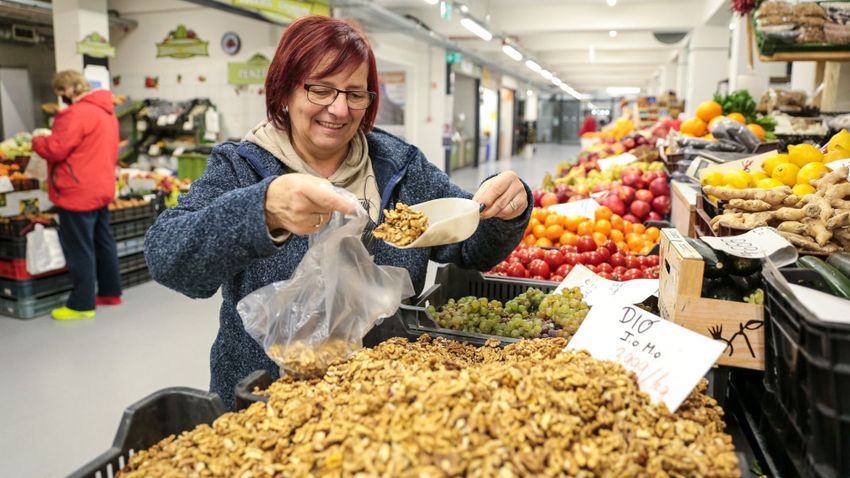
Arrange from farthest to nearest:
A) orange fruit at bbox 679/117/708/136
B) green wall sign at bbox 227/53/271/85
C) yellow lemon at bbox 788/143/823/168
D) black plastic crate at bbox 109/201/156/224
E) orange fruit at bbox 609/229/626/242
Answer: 1. green wall sign at bbox 227/53/271/85
2. black plastic crate at bbox 109/201/156/224
3. orange fruit at bbox 679/117/708/136
4. orange fruit at bbox 609/229/626/242
5. yellow lemon at bbox 788/143/823/168

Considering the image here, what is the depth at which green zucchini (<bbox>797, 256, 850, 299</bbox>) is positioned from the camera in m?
1.12

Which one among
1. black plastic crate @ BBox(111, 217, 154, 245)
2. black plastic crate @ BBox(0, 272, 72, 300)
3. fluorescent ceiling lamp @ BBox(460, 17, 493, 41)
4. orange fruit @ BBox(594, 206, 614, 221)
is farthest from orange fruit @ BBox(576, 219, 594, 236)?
fluorescent ceiling lamp @ BBox(460, 17, 493, 41)

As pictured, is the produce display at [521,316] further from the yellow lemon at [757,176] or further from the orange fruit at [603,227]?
the orange fruit at [603,227]

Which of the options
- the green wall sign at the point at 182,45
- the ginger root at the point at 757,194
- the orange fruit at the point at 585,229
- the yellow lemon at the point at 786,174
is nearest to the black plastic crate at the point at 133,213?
the orange fruit at the point at 585,229

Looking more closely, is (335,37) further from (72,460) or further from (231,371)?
(72,460)

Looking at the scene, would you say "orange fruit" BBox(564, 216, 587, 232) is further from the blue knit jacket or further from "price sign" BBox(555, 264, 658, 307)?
the blue knit jacket

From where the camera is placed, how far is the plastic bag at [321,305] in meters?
1.24

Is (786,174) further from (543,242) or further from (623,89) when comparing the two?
(623,89)

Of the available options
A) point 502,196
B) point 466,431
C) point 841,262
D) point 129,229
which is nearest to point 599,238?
point 502,196

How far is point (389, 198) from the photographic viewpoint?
67.5 inches

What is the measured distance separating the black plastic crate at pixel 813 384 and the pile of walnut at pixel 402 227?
68cm

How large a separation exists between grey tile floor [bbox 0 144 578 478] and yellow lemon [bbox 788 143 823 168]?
1.36 metres

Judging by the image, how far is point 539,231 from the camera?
11.1 feet

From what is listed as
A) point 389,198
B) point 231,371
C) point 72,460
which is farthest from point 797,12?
point 72,460
